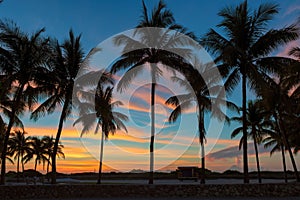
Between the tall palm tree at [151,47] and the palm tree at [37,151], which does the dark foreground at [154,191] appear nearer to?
the tall palm tree at [151,47]

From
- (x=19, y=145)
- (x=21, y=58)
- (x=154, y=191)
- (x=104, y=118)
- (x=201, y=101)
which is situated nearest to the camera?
(x=154, y=191)

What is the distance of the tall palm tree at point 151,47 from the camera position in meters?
22.6

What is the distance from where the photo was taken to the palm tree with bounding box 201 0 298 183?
2077 cm

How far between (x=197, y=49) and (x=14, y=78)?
11.9m

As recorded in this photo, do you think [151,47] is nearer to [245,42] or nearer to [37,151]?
[245,42]

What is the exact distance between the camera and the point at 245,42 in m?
21.4

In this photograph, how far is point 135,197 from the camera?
17.0 m

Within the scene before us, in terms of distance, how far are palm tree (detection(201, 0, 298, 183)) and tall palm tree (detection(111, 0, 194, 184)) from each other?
2.32m

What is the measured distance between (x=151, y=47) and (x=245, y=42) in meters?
6.21

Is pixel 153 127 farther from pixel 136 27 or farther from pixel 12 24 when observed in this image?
→ pixel 12 24

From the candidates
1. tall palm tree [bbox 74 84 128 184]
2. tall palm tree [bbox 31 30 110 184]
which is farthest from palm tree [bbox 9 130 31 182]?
tall palm tree [bbox 31 30 110 184]

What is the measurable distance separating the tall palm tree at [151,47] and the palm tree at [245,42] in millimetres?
2320

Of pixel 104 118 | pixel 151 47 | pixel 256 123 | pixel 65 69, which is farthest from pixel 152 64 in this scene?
pixel 256 123

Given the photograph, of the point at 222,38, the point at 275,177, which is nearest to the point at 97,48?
the point at 222,38
